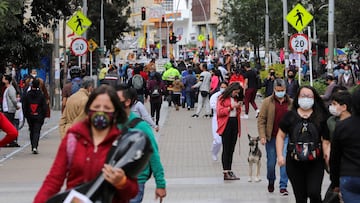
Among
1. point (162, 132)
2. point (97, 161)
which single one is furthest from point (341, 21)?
point (97, 161)

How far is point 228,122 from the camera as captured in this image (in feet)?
49.1

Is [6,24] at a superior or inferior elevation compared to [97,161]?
superior

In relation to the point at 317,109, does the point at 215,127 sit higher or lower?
lower

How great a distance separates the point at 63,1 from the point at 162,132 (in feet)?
15.3

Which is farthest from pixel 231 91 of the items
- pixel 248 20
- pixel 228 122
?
pixel 248 20

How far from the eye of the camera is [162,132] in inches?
1005

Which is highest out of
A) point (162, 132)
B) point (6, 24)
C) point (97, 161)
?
point (6, 24)

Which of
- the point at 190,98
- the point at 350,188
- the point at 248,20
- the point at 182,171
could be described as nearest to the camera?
the point at 350,188

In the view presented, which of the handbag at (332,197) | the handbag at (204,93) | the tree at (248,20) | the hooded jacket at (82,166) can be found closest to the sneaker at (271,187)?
the handbag at (332,197)

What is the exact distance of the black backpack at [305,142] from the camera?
9.55 metres

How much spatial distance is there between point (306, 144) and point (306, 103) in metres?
0.45

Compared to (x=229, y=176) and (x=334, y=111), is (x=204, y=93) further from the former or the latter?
(x=334, y=111)

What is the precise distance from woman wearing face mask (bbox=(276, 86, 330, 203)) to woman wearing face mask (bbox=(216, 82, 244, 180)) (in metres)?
5.07

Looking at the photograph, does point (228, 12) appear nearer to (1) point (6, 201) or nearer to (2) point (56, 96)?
(2) point (56, 96)
